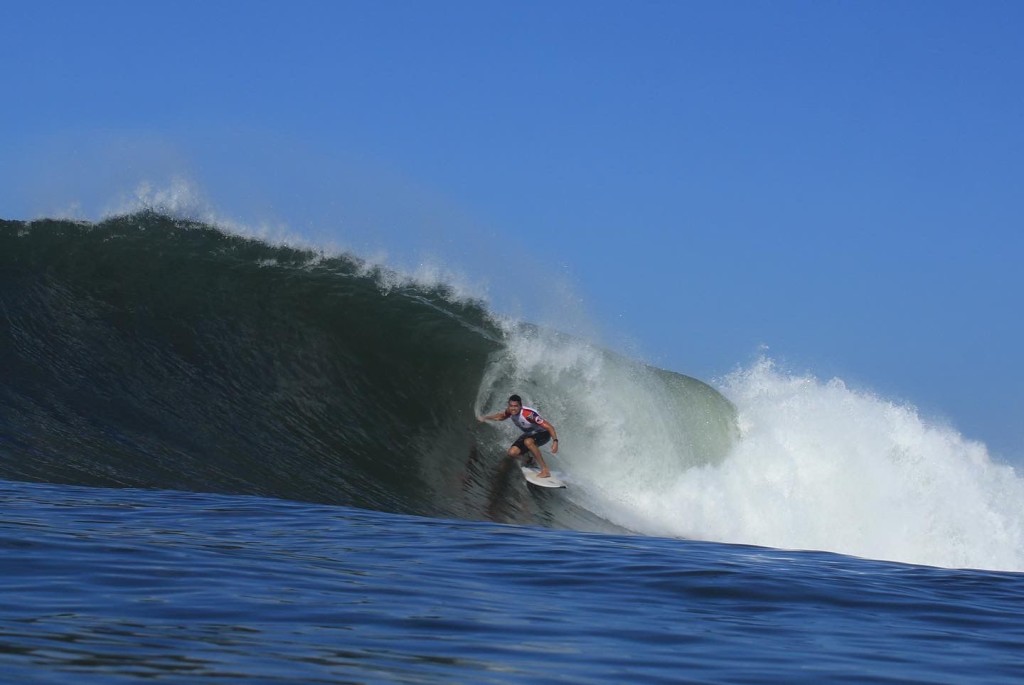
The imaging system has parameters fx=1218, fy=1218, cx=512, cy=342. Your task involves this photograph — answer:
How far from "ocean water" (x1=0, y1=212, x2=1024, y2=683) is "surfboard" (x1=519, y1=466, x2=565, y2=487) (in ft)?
0.42

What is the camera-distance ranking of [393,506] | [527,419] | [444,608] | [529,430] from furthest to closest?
[529,430] → [527,419] → [393,506] → [444,608]

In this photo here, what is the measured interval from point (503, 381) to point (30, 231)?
6955 mm

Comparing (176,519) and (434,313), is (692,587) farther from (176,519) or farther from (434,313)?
(434,313)

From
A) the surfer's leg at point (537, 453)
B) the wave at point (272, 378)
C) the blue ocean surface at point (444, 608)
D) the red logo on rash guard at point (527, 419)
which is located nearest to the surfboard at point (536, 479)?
the surfer's leg at point (537, 453)

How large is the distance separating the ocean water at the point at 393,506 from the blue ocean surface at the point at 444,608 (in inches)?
1.0

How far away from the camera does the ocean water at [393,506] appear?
439cm

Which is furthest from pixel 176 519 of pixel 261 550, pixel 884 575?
pixel 884 575

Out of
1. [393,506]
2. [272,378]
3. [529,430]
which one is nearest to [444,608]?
[393,506]

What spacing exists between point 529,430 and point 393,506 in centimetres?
290

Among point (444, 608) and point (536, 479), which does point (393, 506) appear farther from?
point (444, 608)

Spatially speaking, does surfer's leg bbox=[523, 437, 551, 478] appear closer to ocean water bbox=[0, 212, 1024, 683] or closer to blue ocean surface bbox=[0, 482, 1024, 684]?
ocean water bbox=[0, 212, 1024, 683]

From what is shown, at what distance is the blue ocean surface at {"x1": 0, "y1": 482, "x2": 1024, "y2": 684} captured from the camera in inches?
157

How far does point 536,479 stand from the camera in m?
14.3

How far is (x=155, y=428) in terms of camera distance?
11992 millimetres
